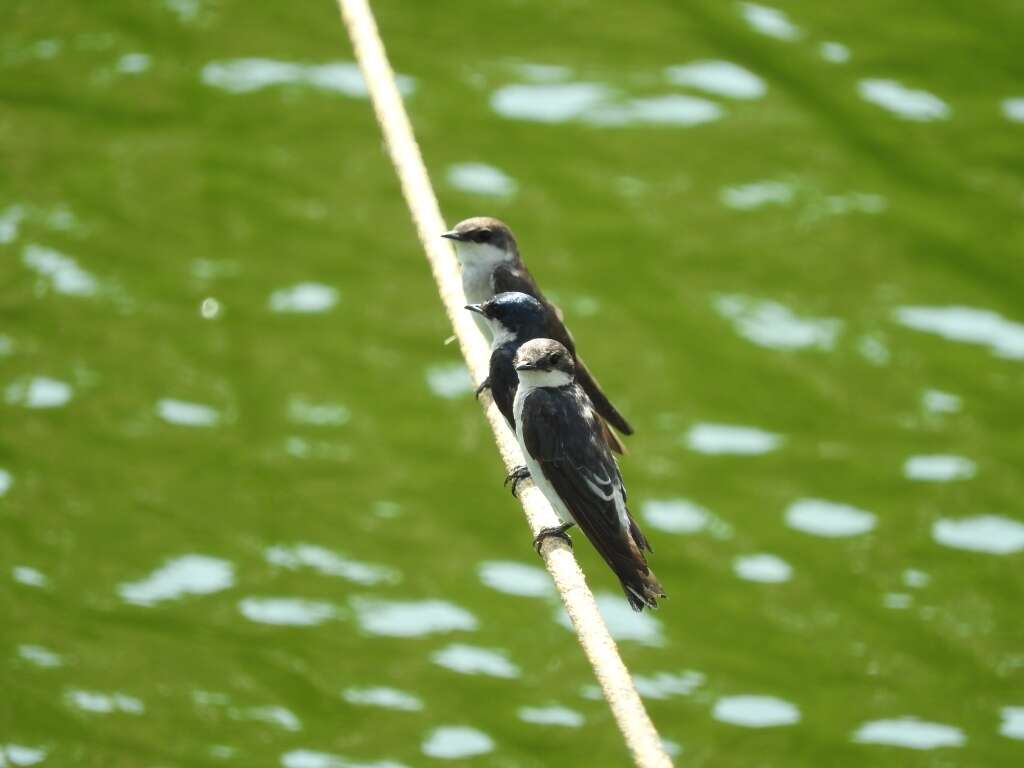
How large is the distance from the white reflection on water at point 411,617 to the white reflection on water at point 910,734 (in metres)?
2.00

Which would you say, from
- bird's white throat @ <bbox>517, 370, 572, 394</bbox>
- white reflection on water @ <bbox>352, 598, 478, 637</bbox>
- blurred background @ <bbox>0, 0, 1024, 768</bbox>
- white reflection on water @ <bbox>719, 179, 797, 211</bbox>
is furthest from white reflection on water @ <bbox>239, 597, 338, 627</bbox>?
white reflection on water @ <bbox>719, 179, 797, 211</bbox>

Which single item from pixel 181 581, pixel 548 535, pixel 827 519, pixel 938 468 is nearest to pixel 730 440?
pixel 827 519

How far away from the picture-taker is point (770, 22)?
11.7 metres

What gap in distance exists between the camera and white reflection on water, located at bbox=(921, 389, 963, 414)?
9.66 meters

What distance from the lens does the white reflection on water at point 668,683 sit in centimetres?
824

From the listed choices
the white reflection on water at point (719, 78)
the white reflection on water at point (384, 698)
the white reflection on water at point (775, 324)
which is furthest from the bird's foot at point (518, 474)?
the white reflection on water at point (719, 78)

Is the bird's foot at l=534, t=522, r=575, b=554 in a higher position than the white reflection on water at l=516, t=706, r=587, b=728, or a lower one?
higher

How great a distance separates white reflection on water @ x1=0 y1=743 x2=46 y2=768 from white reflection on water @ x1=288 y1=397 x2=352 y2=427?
2.44 m

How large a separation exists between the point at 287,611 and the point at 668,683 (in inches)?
76.2

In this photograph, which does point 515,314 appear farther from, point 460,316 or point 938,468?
point 938,468

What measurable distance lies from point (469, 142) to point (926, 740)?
16.2ft

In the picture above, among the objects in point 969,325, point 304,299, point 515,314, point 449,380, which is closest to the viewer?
point 515,314

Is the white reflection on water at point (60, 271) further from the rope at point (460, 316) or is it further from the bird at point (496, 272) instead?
the rope at point (460, 316)

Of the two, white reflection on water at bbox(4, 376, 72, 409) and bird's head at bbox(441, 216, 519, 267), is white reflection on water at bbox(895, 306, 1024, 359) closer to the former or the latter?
bird's head at bbox(441, 216, 519, 267)
